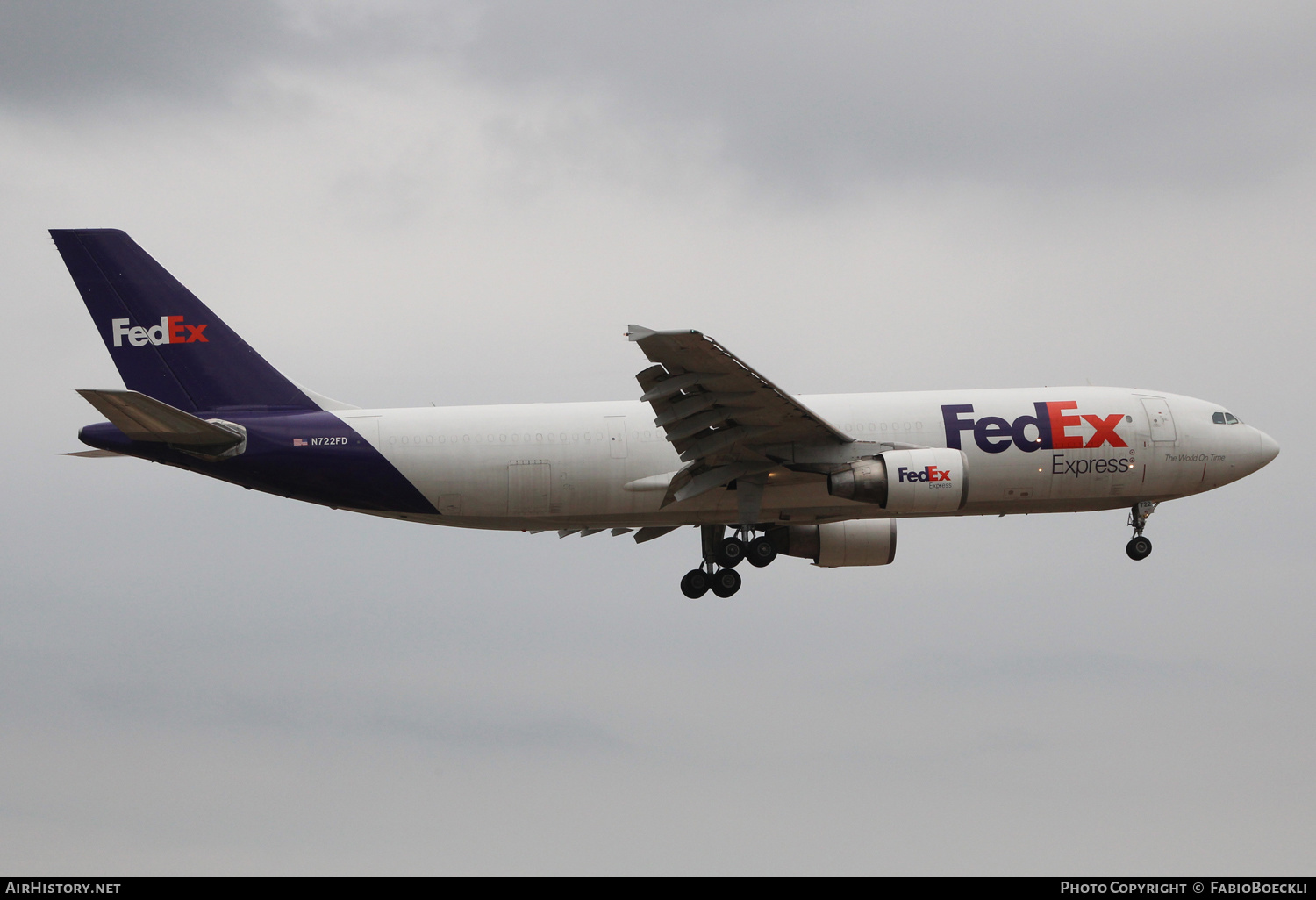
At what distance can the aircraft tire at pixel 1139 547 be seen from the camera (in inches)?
1519

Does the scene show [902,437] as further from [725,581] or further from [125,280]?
[125,280]

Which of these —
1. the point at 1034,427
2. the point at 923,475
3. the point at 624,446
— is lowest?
the point at 923,475

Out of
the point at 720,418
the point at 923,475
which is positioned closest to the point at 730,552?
the point at 720,418

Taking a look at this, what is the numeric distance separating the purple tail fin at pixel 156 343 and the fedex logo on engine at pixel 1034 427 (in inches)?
693

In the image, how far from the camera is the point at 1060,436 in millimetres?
36562

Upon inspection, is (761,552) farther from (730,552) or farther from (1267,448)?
(1267,448)

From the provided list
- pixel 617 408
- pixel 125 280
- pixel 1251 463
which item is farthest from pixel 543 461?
pixel 1251 463

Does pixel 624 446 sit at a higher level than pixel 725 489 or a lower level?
higher

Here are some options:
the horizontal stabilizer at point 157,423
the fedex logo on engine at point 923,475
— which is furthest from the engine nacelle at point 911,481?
the horizontal stabilizer at point 157,423

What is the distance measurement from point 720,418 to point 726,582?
6213 millimetres

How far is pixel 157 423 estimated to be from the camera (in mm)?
34125

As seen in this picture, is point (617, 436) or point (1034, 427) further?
point (1034, 427)

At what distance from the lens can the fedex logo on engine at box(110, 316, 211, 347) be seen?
121 feet

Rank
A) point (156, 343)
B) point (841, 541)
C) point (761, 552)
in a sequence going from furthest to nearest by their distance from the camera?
1. point (841, 541)
2. point (761, 552)
3. point (156, 343)
